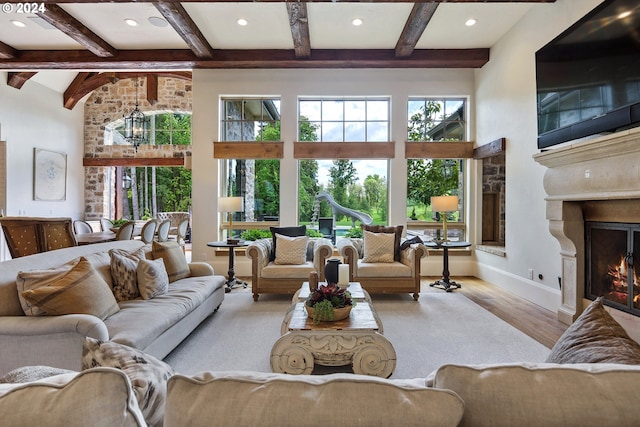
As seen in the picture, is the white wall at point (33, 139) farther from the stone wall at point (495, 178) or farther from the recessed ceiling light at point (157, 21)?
the stone wall at point (495, 178)

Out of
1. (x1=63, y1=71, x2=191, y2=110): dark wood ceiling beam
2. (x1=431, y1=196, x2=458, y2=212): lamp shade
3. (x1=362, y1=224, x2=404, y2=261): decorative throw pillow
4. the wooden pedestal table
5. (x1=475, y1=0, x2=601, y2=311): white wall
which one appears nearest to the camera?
the wooden pedestal table

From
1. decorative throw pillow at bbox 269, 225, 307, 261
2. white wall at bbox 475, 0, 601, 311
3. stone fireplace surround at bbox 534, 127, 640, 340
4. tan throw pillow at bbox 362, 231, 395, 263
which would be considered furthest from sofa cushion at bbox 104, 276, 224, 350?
white wall at bbox 475, 0, 601, 311

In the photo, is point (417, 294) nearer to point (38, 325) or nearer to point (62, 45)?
point (38, 325)

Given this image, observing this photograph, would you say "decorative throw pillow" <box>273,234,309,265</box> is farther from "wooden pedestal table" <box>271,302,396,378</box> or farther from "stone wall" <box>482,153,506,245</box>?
"stone wall" <box>482,153,506,245</box>

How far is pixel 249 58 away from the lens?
18.3 feet

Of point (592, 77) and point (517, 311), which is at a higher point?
point (592, 77)

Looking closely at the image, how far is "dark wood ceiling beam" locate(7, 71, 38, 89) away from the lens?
6.54 meters

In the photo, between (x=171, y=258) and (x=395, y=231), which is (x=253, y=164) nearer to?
(x=395, y=231)

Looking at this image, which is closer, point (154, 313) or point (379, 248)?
point (154, 313)

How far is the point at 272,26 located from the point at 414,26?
6.25 ft

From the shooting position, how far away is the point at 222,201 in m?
5.15

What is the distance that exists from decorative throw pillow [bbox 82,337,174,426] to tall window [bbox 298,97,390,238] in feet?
17.1

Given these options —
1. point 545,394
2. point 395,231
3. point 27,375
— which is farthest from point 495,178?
point 27,375

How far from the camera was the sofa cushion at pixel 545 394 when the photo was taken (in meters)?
0.65
